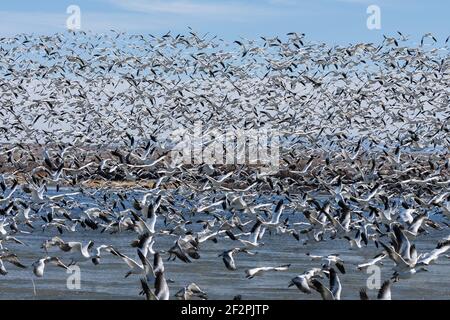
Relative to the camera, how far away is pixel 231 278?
3700 centimetres

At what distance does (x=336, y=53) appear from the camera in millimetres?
49969

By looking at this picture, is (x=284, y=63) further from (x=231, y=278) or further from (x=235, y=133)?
(x=231, y=278)

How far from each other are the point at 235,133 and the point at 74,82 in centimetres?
800

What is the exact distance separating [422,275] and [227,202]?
6970 millimetres
